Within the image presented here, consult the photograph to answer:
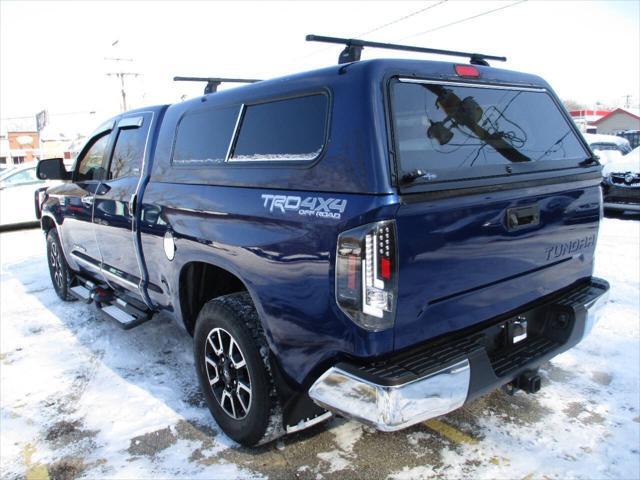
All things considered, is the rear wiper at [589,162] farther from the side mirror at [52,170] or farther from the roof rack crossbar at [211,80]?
the side mirror at [52,170]

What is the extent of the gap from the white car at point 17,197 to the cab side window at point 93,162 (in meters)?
7.33

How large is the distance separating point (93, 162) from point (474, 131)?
363 cm

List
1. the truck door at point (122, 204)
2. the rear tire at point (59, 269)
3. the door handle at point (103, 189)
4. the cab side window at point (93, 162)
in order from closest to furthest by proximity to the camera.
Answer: the truck door at point (122, 204)
the door handle at point (103, 189)
the cab side window at point (93, 162)
the rear tire at point (59, 269)

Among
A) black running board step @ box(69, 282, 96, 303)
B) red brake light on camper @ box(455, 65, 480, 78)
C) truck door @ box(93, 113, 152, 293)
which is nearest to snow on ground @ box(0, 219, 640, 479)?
black running board step @ box(69, 282, 96, 303)

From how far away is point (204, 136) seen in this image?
3.28 metres

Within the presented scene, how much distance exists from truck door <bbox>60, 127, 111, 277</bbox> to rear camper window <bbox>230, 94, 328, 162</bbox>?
2135 millimetres

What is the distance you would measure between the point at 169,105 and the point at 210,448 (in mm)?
2399

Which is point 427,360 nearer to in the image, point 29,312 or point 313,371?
point 313,371

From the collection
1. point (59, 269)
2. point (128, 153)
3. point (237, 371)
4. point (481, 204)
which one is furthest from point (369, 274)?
point (59, 269)

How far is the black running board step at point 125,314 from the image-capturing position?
13.1 ft

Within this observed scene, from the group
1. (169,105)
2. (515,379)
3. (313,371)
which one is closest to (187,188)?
(169,105)

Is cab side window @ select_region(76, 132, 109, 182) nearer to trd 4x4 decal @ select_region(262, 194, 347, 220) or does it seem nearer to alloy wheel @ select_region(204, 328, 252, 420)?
alloy wheel @ select_region(204, 328, 252, 420)

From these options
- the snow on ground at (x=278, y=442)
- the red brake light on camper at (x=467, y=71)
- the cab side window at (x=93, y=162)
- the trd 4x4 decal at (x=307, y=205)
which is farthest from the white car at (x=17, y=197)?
the red brake light on camper at (x=467, y=71)

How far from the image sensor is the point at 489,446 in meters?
2.89
